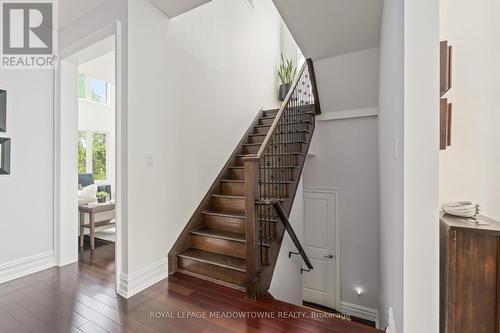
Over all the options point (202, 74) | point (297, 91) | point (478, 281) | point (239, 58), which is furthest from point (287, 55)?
point (478, 281)

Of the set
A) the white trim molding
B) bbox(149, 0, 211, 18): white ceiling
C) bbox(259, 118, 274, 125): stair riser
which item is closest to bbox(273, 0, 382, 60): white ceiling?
bbox(149, 0, 211, 18): white ceiling

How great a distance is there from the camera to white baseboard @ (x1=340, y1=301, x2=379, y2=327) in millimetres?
3990

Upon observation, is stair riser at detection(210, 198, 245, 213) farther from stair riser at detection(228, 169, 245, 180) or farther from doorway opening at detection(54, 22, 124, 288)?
doorway opening at detection(54, 22, 124, 288)

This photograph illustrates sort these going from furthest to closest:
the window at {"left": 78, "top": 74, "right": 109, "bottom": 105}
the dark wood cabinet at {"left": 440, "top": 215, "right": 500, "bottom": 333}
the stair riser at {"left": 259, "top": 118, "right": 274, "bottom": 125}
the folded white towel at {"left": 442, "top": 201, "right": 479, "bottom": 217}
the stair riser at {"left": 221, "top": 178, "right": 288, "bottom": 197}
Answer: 1. the window at {"left": 78, "top": 74, "right": 109, "bottom": 105}
2. the stair riser at {"left": 259, "top": 118, "right": 274, "bottom": 125}
3. the stair riser at {"left": 221, "top": 178, "right": 288, "bottom": 197}
4. the folded white towel at {"left": 442, "top": 201, "right": 479, "bottom": 217}
5. the dark wood cabinet at {"left": 440, "top": 215, "right": 500, "bottom": 333}

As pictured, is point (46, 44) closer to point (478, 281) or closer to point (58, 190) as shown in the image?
point (58, 190)

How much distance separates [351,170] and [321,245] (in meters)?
1.44

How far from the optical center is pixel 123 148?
7.38ft

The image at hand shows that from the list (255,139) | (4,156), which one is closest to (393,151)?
→ (255,139)

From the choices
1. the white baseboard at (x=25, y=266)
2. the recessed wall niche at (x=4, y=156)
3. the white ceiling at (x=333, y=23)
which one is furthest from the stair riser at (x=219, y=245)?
the white ceiling at (x=333, y=23)

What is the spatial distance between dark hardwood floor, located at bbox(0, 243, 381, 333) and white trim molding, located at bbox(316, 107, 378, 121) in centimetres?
280

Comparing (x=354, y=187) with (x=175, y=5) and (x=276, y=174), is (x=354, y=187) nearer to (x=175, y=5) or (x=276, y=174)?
(x=276, y=174)

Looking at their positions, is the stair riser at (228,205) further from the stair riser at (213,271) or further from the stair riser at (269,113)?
the stair riser at (269,113)

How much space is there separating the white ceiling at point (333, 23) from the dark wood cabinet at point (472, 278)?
2.07 meters

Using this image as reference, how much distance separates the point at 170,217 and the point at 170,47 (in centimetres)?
185
